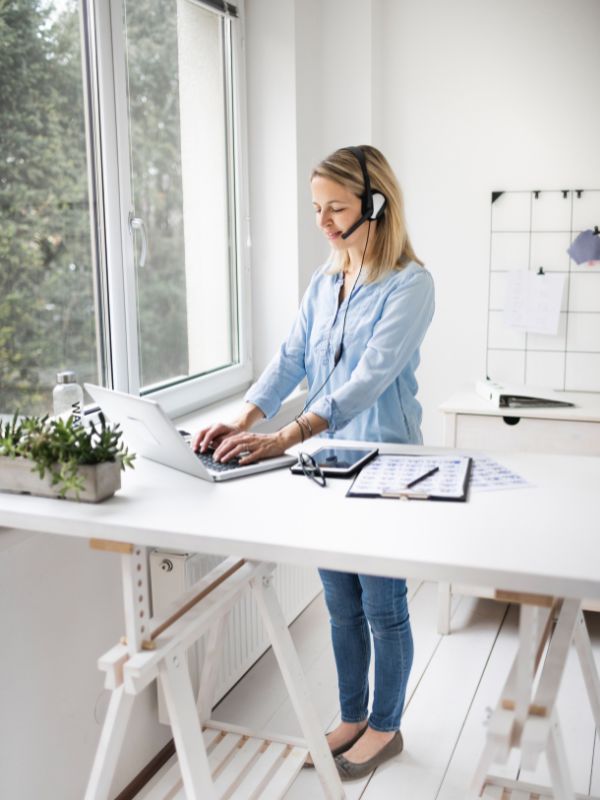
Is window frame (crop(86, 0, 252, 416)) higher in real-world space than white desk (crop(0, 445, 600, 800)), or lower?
higher

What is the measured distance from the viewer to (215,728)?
86.7 inches

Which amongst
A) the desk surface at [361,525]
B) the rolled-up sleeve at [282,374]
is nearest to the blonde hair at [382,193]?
the rolled-up sleeve at [282,374]

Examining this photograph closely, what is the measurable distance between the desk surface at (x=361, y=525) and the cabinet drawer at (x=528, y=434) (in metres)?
1.09

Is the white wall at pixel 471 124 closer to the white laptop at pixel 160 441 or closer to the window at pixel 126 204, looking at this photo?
the window at pixel 126 204

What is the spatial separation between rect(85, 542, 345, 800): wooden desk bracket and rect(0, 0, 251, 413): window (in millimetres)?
736

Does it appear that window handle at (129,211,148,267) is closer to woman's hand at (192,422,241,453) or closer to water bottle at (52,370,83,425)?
water bottle at (52,370,83,425)

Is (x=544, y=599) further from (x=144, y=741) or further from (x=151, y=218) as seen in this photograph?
(x=151, y=218)

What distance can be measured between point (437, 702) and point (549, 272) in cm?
154

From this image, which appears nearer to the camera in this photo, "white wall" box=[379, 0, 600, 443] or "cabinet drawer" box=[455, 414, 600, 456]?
"cabinet drawer" box=[455, 414, 600, 456]

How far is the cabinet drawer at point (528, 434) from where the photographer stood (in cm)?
282

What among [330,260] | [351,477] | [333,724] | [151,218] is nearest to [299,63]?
[151,218]

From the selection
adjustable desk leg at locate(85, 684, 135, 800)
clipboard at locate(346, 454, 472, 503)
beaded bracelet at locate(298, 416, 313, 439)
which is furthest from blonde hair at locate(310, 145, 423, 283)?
adjustable desk leg at locate(85, 684, 135, 800)

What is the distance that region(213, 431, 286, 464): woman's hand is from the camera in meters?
1.82

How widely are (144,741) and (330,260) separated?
1271 mm
